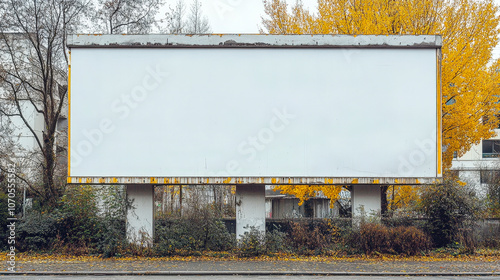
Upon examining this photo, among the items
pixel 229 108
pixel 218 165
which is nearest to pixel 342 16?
pixel 229 108

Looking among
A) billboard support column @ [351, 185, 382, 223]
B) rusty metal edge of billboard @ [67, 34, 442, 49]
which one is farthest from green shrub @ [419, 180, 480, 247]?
rusty metal edge of billboard @ [67, 34, 442, 49]

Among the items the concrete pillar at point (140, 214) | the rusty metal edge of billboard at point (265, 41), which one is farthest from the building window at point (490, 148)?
the concrete pillar at point (140, 214)

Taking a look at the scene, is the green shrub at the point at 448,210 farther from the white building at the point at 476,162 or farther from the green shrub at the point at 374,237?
the white building at the point at 476,162

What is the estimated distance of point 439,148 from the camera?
16500 millimetres

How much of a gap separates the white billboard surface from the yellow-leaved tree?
239 centimetres

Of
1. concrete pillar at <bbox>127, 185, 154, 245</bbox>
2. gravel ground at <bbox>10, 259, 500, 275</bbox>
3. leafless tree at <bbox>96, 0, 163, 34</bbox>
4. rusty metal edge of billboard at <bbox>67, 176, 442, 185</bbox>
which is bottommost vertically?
gravel ground at <bbox>10, 259, 500, 275</bbox>

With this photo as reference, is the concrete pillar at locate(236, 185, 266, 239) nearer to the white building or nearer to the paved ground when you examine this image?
the paved ground

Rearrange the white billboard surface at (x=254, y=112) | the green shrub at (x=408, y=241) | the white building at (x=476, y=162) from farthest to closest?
the white building at (x=476, y=162)
the white billboard surface at (x=254, y=112)
the green shrub at (x=408, y=241)

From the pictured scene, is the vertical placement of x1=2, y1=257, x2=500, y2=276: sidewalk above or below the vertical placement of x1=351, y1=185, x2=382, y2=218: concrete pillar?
below

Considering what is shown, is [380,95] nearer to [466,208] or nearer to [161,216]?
[466,208]

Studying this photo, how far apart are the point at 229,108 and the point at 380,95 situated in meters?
5.47

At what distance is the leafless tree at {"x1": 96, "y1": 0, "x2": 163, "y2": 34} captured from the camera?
22.8 m

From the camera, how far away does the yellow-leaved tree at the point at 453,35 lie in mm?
18234

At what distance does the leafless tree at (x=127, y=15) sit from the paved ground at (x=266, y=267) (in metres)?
12.6
